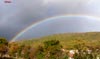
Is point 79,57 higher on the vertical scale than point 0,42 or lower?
lower

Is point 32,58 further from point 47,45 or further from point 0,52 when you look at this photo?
point 0,52

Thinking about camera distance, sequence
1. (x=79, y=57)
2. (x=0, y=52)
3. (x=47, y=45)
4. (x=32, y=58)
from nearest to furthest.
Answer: (x=79, y=57)
(x=47, y=45)
(x=32, y=58)
(x=0, y=52)

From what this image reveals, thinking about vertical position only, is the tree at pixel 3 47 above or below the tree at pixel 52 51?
above

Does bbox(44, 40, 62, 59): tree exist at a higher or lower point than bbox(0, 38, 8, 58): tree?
lower

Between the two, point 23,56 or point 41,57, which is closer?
point 41,57

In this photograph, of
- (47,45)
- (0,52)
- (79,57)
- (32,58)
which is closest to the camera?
(79,57)

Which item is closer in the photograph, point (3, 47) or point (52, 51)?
point (52, 51)

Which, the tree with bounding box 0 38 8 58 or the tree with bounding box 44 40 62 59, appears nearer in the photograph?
the tree with bounding box 44 40 62 59

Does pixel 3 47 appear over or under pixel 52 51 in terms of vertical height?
over

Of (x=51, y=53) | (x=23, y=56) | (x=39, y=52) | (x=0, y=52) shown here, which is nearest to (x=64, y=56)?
(x=51, y=53)

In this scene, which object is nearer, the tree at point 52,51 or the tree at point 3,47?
the tree at point 52,51
